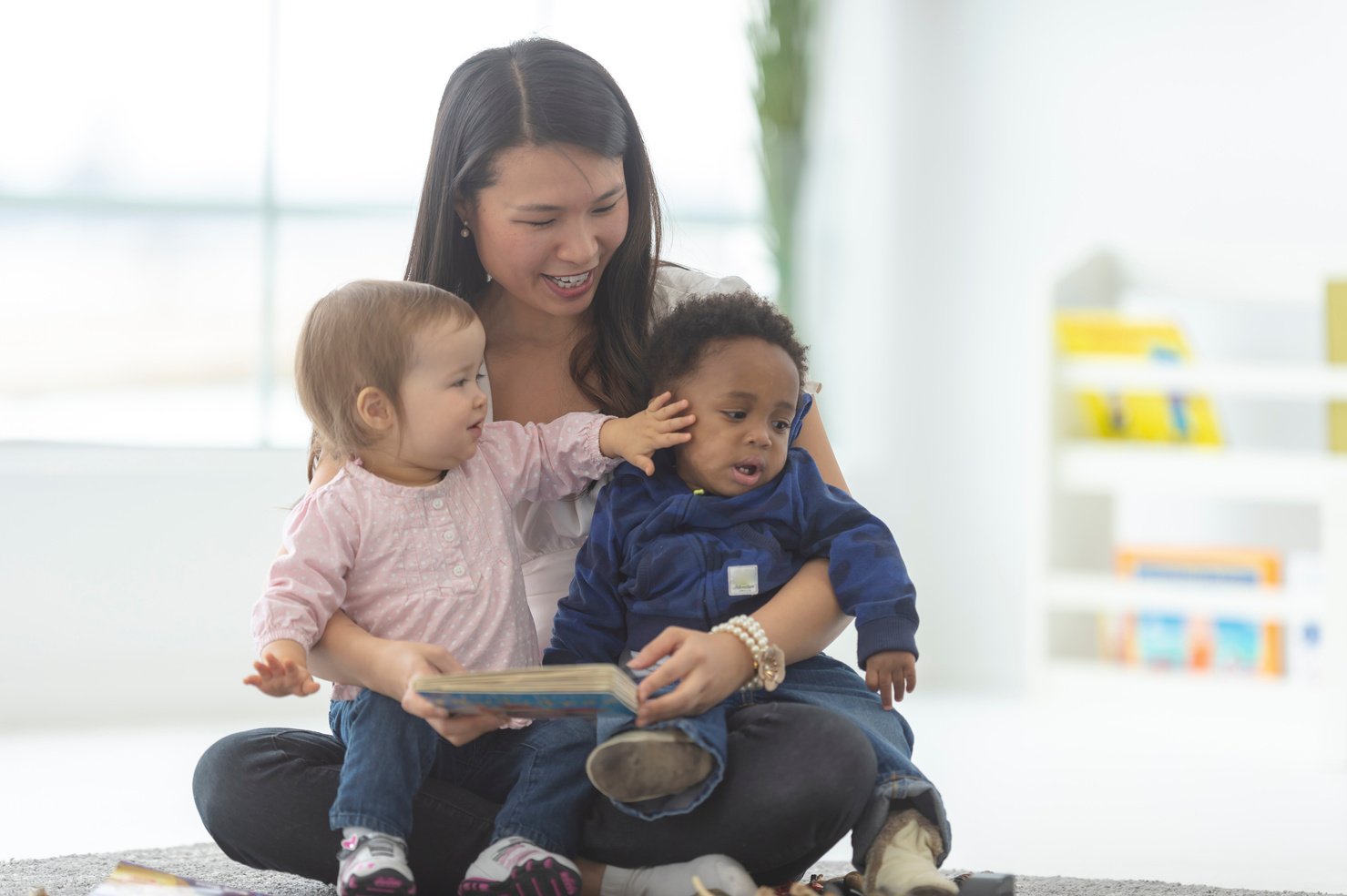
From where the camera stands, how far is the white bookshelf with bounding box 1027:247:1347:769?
3.01 metres

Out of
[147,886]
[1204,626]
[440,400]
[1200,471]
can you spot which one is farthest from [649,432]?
[1204,626]

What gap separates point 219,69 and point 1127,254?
6.86 ft

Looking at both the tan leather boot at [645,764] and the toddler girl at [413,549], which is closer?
the tan leather boot at [645,764]

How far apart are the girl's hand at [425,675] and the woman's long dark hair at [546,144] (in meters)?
0.45

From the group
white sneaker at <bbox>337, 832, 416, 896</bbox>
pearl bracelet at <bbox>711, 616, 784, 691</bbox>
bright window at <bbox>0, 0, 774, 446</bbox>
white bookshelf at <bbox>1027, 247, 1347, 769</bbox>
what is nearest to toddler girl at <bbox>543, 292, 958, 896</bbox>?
pearl bracelet at <bbox>711, 616, 784, 691</bbox>

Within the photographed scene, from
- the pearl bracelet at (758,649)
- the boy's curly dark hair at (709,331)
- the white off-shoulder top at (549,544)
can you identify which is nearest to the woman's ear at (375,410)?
the white off-shoulder top at (549,544)

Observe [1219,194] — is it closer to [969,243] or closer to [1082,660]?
[969,243]

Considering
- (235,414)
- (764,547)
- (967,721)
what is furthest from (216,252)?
(764,547)

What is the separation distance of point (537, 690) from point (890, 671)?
40cm

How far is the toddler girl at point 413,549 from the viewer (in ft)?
4.81

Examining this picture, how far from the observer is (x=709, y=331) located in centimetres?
160

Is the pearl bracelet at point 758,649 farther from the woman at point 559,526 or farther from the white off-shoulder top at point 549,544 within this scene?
the white off-shoulder top at point 549,544

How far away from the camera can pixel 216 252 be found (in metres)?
3.38

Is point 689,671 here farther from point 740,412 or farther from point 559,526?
point 559,526
